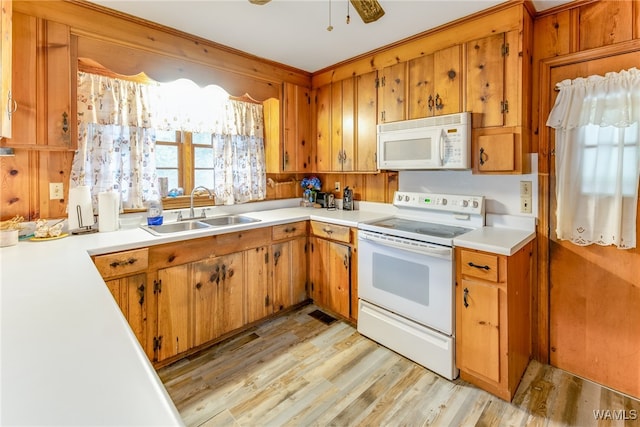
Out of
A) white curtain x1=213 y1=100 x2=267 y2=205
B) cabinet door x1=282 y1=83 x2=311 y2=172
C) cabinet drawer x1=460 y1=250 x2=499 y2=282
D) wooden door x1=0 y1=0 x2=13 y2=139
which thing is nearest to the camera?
wooden door x1=0 y1=0 x2=13 y2=139

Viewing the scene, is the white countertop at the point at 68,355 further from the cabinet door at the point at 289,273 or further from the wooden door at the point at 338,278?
the wooden door at the point at 338,278

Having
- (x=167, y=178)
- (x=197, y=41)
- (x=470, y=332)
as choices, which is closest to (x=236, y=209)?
(x=167, y=178)

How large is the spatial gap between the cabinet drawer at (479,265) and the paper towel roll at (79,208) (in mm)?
2491

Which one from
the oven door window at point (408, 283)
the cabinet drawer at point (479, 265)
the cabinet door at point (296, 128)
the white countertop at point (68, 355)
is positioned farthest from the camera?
the cabinet door at point (296, 128)

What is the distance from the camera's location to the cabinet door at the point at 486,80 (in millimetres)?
2043

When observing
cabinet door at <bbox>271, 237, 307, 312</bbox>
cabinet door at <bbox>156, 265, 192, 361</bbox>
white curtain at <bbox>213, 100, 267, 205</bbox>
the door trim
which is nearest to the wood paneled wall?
the door trim

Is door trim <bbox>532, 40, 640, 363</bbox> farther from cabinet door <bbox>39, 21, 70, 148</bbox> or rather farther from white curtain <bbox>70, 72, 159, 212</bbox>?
cabinet door <bbox>39, 21, 70, 148</bbox>

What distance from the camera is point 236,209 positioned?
3.09 meters

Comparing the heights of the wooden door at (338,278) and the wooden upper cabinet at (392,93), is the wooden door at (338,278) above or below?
below

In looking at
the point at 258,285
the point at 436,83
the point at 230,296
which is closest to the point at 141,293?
the point at 230,296

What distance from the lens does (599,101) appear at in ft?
6.14

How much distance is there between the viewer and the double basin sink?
8.01ft

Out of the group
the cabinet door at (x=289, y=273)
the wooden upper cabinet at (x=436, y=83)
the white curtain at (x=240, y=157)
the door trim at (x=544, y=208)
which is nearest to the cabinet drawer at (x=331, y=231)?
the cabinet door at (x=289, y=273)

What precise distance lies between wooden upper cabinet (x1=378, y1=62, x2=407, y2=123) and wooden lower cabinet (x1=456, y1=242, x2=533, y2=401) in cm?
131
